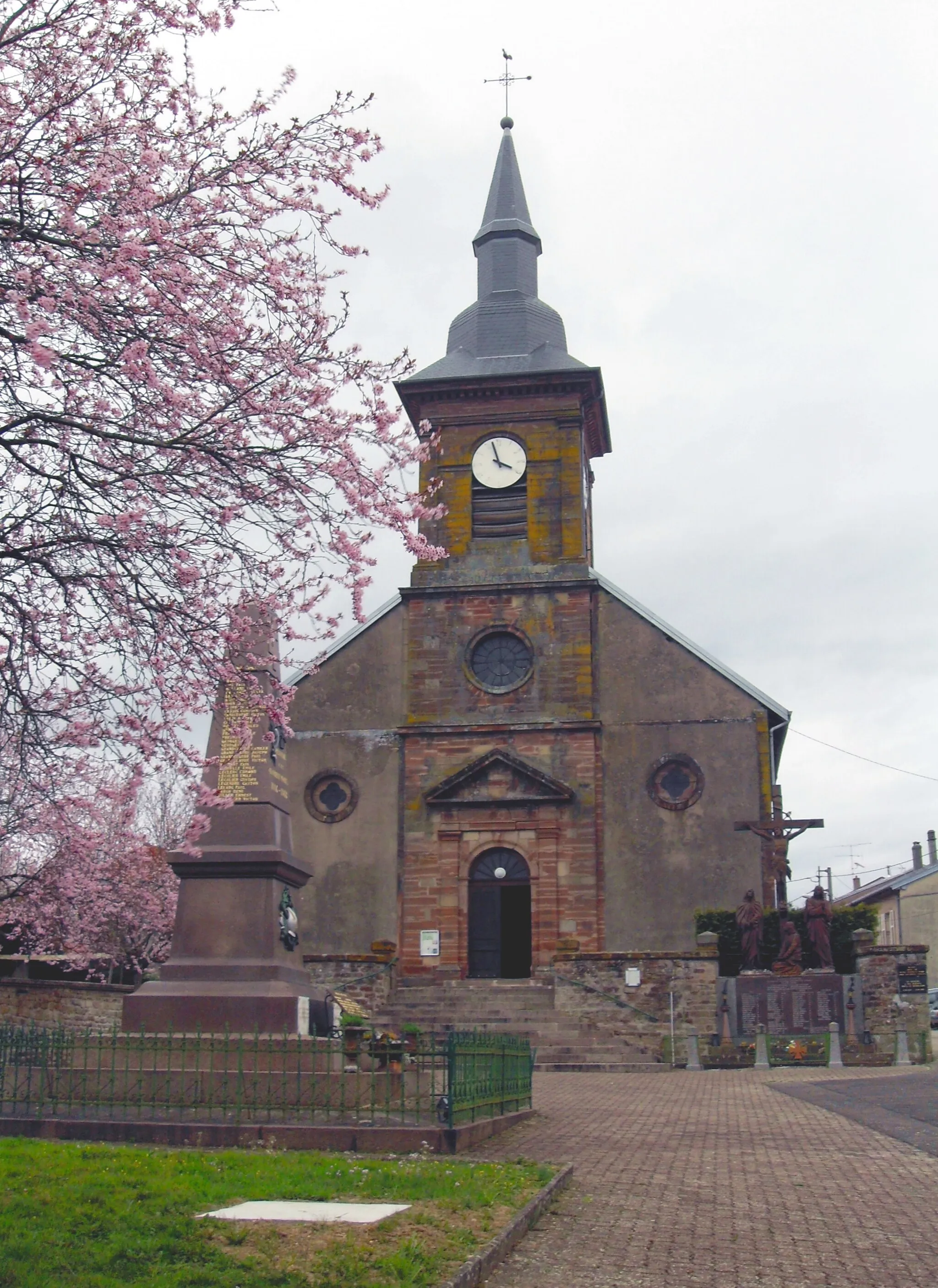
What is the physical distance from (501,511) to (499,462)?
1.10 m

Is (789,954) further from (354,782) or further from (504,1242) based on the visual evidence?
(504,1242)

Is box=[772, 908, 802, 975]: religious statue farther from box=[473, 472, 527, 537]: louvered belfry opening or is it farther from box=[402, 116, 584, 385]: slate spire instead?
box=[402, 116, 584, 385]: slate spire

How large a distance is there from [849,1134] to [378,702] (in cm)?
1805

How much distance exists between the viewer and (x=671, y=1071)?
21.1 metres

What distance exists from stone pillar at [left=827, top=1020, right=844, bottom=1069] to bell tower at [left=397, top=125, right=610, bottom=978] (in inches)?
251

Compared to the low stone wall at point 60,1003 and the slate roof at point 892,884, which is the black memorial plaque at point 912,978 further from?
the slate roof at point 892,884

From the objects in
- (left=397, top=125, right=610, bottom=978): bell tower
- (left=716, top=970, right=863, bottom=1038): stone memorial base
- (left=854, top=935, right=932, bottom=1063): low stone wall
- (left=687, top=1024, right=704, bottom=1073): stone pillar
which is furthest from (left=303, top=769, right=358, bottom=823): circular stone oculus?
(left=854, top=935, right=932, bottom=1063): low stone wall

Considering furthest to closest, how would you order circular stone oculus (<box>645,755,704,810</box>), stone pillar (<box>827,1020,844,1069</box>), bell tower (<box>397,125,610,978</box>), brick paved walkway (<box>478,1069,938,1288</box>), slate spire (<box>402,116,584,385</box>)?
slate spire (<box>402,116,584,385</box>)
bell tower (<box>397,125,610,978</box>)
circular stone oculus (<box>645,755,704,810</box>)
stone pillar (<box>827,1020,844,1069</box>)
brick paved walkway (<box>478,1069,938,1288</box>)

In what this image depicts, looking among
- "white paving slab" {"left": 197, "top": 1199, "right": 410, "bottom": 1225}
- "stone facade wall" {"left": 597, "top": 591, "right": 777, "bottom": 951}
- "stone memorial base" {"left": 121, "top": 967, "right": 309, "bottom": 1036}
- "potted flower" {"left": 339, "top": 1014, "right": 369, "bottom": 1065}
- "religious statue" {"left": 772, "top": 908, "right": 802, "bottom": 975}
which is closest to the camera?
"white paving slab" {"left": 197, "top": 1199, "right": 410, "bottom": 1225}

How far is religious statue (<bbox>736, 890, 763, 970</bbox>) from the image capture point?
77.2ft

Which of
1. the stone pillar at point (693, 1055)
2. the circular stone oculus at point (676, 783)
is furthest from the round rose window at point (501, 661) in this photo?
the stone pillar at point (693, 1055)

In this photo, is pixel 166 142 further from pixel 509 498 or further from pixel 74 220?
pixel 509 498

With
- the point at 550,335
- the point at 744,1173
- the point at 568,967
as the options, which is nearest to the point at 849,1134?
the point at 744,1173

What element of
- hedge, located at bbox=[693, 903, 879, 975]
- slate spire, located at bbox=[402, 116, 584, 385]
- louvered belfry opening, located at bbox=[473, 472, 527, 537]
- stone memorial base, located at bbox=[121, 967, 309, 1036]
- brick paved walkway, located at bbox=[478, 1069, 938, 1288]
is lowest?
brick paved walkway, located at bbox=[478, 1069, 938, 1288]
